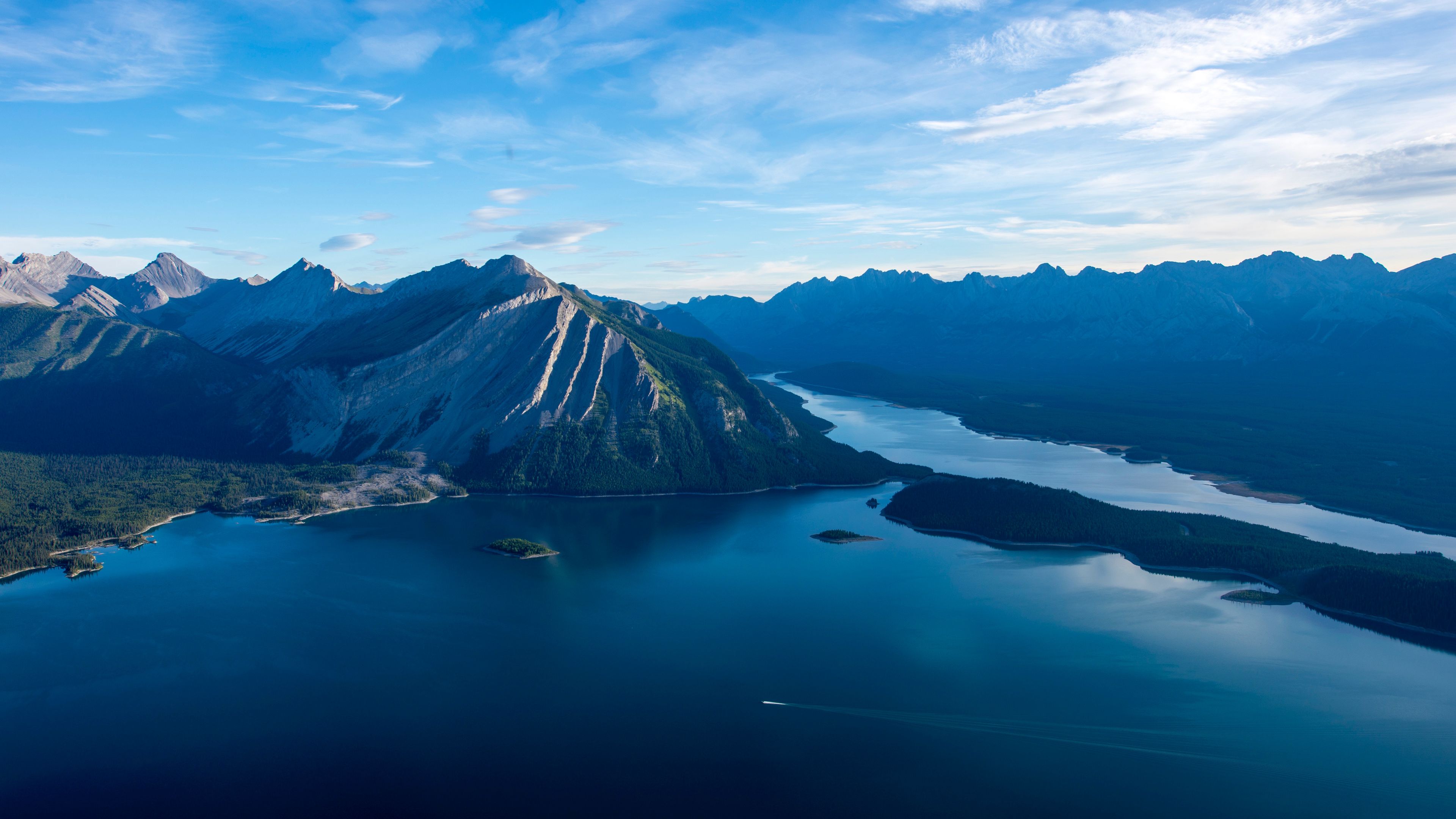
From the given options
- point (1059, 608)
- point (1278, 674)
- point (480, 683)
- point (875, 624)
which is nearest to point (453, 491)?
point (480, 683)

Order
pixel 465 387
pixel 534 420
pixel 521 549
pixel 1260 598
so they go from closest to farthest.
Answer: pixel 1260 598, pixel 521 549, pixel 534 420, pixel 465 387

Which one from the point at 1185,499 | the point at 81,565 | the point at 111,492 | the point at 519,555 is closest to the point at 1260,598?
the point at 1185,499

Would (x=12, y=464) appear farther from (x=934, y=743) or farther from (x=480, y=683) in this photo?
(x=934, y=743)

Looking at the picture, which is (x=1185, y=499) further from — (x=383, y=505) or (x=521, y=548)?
(x=383, y=505)

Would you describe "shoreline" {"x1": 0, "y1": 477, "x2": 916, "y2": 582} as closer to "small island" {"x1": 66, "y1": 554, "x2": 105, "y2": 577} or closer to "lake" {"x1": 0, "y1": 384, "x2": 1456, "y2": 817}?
"small island" {"x1": 66, "y1": 554, "x2": 105, "y2": 577}

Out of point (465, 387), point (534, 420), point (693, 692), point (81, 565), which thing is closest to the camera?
point (693, 692)

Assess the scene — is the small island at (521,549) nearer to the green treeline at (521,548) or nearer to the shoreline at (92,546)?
the green treeline at (521,548)

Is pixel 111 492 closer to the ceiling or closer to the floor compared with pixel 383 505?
closer to the ceiling

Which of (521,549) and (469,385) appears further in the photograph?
(469,385)
